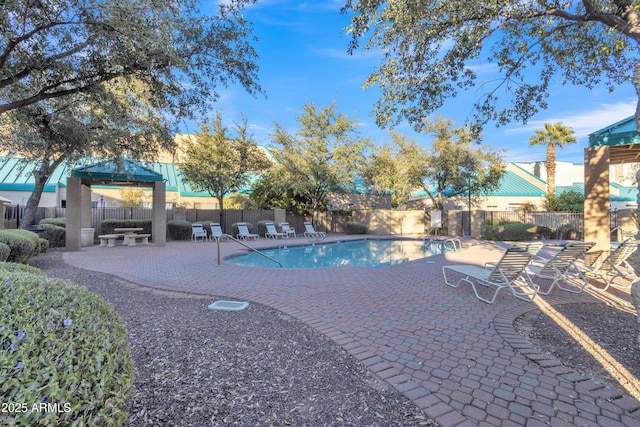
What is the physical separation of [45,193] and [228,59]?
90.7ft

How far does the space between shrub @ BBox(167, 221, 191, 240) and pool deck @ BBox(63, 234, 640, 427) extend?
965cm

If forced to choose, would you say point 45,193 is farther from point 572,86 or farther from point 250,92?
point 572,86

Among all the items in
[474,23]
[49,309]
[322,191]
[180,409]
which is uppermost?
[474,23]

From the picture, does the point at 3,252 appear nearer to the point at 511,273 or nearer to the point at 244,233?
the point at 511,273

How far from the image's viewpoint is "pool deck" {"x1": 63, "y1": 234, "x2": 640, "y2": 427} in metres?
2.37

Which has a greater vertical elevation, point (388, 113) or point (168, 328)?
point (388, 113)

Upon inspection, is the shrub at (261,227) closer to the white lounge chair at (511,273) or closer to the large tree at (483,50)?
the large tree at (483,50)

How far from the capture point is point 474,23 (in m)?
5.69

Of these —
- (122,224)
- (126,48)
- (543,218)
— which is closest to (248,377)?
(126,48)

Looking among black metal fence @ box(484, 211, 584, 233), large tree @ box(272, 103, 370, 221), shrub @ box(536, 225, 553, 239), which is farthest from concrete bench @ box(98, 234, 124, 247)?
shrub @ box(536, 225, 553, 239)

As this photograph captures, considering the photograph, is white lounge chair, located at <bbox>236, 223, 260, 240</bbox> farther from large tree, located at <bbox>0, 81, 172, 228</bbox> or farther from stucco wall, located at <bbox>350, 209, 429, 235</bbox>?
stucco wall, located at <bbox>350, 209, 429, 235</bbox>

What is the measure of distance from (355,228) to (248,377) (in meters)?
20.9

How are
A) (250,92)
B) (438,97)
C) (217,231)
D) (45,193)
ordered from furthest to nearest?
(45,193)
(217,231)
(438,97)
(250,92)

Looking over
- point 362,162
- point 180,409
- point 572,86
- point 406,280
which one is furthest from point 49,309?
point 362,162
